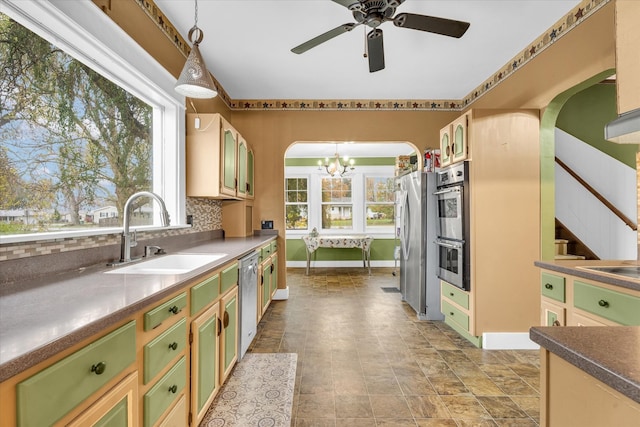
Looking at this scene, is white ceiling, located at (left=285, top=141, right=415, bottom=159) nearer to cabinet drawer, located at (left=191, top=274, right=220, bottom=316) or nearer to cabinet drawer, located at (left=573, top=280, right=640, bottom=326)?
cabinet drawer, located at (left=191, top=274, right=220, bottom=316)

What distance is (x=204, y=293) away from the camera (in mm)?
1725

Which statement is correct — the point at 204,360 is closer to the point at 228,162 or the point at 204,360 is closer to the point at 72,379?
the point at 72,379

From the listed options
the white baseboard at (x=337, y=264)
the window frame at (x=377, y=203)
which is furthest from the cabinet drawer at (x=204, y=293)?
the window frame at (x=377, y=203)

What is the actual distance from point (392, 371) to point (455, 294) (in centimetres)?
116

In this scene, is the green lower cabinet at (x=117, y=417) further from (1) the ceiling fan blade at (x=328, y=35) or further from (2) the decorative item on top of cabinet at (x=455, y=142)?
(2) the decorative item on top of cabinet at (x=455, y=142)

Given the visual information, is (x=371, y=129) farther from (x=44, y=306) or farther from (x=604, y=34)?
(x=44, y=306)

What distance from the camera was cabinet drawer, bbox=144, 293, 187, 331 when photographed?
118cm

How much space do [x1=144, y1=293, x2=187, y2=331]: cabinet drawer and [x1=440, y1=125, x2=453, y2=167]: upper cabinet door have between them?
2.80 m

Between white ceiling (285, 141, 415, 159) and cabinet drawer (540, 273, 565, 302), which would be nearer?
cabinet drawer (540, 273, 565, 302)

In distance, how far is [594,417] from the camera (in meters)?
0.69

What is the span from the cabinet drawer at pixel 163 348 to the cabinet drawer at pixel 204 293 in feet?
0.39

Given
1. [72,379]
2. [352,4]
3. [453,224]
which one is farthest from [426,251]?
[72,379]

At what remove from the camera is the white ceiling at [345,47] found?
2.43 m

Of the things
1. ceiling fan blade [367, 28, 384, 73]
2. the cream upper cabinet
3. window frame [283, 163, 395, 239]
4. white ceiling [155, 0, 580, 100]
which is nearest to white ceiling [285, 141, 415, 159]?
window frame [283, 163, 395, 239]
